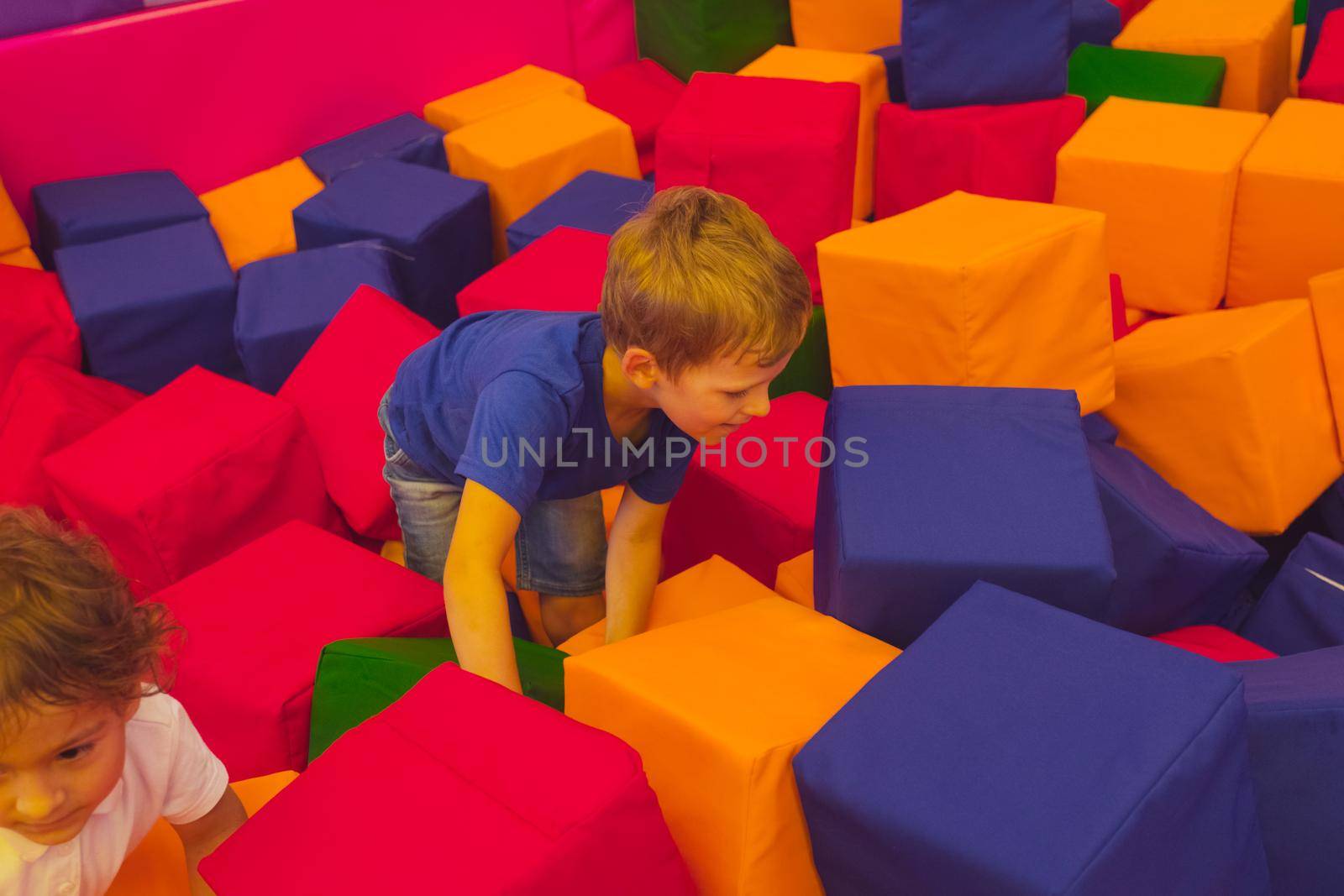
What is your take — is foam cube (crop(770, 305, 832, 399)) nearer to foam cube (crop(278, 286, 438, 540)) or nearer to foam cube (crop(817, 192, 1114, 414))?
foam cube (crop(817, 192, 1114, 414))

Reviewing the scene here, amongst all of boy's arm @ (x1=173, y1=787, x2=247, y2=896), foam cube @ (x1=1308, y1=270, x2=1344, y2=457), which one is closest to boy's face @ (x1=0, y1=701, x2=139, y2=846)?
boy's arm @ (x1=173, y1=787, x2=247, y2=896)

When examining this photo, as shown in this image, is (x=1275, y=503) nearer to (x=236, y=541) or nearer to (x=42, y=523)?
(x=236, y=541)

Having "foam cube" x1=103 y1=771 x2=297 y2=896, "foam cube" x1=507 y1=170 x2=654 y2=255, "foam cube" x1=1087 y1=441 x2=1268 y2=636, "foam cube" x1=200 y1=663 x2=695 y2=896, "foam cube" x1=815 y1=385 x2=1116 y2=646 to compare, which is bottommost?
"foam cube" x1=1087 y1=441 x2=1268 y2=636

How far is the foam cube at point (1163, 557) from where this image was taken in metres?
1.68

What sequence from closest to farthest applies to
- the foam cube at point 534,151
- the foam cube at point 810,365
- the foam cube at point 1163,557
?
the foam cube at point 1163,557, the foam cube at point 810,365, the foam cube at point 534,151

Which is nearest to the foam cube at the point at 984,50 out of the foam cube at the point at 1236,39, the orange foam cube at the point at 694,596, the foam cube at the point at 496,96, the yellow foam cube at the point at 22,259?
the foam cube at the point at 1236,39

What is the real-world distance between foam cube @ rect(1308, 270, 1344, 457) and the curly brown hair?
1832 millimetres

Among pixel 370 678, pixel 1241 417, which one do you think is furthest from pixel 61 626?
pixel 1241 417

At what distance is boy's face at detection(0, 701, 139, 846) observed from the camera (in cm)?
88

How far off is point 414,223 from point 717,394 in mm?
1376

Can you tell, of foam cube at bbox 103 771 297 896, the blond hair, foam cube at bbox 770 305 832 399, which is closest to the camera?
foam cube at bbox 103 771 297 896

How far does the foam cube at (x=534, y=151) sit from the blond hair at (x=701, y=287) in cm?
142

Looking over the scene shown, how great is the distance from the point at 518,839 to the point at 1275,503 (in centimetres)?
149

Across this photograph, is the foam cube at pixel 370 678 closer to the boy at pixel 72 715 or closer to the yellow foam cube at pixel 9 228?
the boy at pixel 72 715
